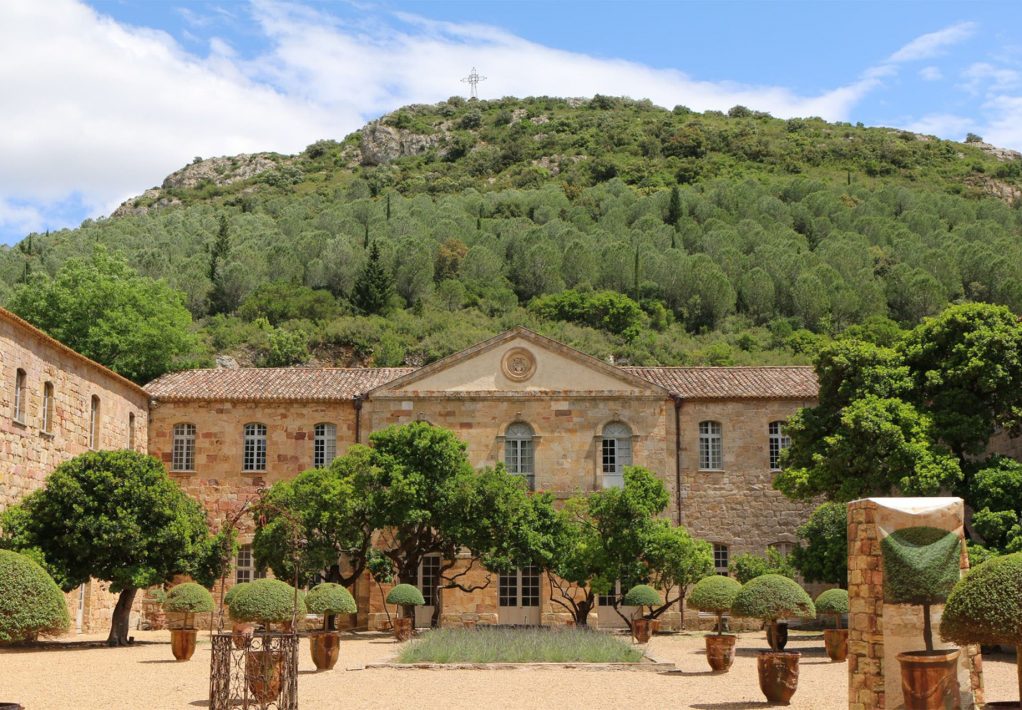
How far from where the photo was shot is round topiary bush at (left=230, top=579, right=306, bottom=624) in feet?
61.0

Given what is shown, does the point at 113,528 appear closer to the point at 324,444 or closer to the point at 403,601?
the point at 403,601

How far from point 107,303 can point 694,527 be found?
23476 mm

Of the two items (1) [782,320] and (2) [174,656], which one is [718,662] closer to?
(2) [174,656]

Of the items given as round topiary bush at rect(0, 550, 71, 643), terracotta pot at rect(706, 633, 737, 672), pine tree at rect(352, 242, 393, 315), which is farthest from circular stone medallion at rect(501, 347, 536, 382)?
pine tree at rect(352, 242, 393, 315)

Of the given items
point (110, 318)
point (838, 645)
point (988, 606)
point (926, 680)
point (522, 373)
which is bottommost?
point (838, 645)

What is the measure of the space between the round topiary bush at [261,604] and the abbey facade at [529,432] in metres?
15.6

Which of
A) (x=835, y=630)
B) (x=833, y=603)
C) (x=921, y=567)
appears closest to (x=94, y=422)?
(x=833, y=603)

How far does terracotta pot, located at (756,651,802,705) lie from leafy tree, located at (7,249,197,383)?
30113 millimetres

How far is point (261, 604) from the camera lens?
18.7 m

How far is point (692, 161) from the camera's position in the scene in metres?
104

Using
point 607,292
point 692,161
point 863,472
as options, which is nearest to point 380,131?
point 692,161

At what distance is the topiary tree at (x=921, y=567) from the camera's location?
42.2ft

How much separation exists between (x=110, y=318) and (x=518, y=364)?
1647cm

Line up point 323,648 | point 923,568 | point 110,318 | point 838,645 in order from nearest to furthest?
point 923,568
point 323,648
point 838,645
point 110,318
